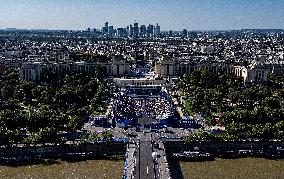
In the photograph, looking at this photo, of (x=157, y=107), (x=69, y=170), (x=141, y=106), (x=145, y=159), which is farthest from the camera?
(x=141, y=106)

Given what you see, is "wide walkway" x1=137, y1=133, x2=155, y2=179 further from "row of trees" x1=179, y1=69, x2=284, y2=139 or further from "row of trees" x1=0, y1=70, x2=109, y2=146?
"row of trees" x1=179, y1=69, x2=284, y2=139

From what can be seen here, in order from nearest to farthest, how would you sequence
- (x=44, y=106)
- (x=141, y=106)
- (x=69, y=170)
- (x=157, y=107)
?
(x=69, y=170) → (x=44, y=106) → (x=157, y=107) → (x=141, y=106)

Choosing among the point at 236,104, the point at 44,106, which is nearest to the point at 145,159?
the point at 44,106

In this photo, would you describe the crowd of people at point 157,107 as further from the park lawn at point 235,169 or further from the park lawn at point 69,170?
the park lawn at point 69,170

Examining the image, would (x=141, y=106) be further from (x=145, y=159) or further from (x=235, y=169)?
(x=235, y=169)

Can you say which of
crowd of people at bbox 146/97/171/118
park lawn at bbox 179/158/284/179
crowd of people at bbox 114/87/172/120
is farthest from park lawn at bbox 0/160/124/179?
crowd of people at bbox 146/97/171/118

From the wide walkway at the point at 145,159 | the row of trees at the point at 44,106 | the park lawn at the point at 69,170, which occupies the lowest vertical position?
the park lawn at the point at 69,170

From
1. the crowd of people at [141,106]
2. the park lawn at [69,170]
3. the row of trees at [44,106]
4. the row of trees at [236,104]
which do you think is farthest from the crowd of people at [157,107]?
the park lawn at [69,170]
